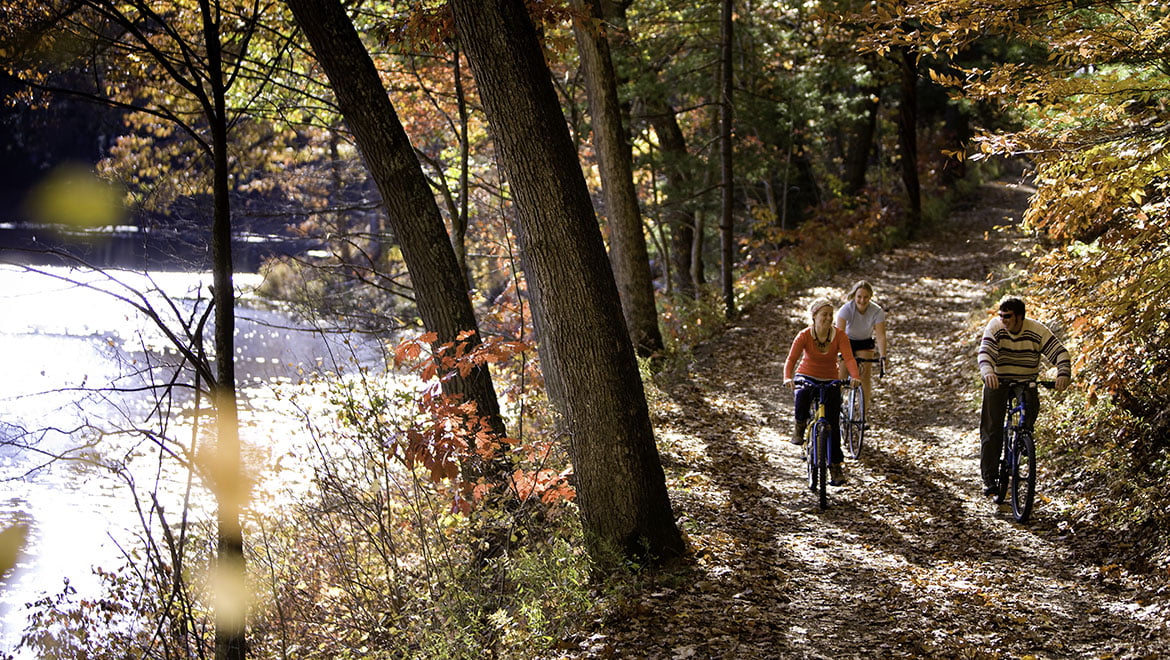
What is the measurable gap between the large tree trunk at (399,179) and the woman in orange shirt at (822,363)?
2970 millimetres

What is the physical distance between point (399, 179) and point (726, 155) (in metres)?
10.5

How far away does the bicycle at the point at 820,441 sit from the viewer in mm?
8641

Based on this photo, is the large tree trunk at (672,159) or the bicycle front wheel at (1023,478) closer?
the bicycle front wheel at (1023,478)

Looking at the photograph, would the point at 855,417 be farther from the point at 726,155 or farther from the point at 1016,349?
the point at 726,155

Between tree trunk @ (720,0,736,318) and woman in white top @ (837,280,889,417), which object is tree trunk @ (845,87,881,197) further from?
woman in white top @ (837,280,889,417)

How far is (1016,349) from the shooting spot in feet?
26.2

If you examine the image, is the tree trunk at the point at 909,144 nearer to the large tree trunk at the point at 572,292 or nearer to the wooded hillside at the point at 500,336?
the wooded hillside at the point at 500,336

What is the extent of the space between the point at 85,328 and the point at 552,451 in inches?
701

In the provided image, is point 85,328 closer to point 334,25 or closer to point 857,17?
point 334,25

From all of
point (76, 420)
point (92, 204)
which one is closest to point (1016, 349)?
point (92, 204)

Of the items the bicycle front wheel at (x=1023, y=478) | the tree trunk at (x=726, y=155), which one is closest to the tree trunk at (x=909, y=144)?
the tree trunk at (x=726, y=155)

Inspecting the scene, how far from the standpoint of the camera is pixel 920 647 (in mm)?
5492

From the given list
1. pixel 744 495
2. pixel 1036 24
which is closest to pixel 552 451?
pixel 744 495

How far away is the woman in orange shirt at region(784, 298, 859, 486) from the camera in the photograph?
8.84m
